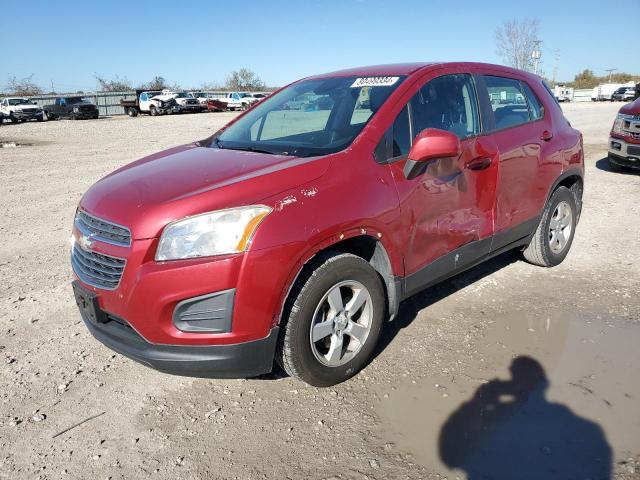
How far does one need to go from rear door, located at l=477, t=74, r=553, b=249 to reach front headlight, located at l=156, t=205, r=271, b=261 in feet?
7.42

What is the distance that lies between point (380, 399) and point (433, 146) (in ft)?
4.96

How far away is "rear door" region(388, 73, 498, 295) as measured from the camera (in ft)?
10.6

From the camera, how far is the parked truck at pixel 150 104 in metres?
38.4

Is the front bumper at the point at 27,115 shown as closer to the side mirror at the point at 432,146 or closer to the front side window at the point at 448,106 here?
the front side window at the point at 448,106

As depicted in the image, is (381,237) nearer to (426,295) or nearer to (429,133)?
(429,133)

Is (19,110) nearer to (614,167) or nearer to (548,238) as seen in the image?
(614,167)

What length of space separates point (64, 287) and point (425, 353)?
3194 millimetres

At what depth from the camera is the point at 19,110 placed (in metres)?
31.7

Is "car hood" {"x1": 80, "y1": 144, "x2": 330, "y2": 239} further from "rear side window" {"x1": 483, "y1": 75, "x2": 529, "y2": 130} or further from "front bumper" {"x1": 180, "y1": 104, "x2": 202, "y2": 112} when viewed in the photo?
"front bumper" {"x1": 180, "y1": 104, "x2": 202, "y2": 112}

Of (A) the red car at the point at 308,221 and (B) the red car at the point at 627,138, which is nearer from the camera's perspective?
(A) the red car at the point at 308,221

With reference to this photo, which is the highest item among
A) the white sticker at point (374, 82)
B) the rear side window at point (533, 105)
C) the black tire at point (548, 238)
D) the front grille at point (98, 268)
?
the white sticker at point (374, 82)

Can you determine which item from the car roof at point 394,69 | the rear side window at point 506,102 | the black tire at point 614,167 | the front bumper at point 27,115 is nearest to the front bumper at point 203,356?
the car roof at point 394,69

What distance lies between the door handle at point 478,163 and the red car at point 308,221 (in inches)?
0.5

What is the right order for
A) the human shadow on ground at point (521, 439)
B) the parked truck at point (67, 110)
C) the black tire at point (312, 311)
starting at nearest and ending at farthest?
the human shadow on ground at point (521, 439) < the black tire at point (312, 311) < the parked truck at point (67, 110)
